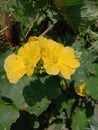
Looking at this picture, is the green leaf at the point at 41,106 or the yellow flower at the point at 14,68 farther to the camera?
the green leaf at the point at 41,106

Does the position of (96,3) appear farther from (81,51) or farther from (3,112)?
(3,112)

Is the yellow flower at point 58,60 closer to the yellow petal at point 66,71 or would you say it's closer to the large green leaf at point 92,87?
the yellow petal at point 66,71

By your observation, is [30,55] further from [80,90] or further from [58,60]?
[80,90]

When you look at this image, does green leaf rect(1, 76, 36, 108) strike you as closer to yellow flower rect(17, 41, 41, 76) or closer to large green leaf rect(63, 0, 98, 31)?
yellow flower rect(17, 41, 41, 76)

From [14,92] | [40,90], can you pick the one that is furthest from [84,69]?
[14,92]

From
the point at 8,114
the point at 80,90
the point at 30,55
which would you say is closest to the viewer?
the point at 30,55

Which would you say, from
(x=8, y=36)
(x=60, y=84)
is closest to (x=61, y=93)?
(x=60, y=84)

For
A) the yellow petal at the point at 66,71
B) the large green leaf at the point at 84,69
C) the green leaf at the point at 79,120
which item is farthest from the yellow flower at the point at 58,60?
the green leaf at the point at 79,120

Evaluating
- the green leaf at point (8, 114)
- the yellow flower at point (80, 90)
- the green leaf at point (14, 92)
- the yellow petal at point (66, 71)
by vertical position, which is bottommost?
the yellow flower at point (80, 90)

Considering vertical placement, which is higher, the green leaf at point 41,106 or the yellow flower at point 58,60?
the yellow flower at point 58,60
